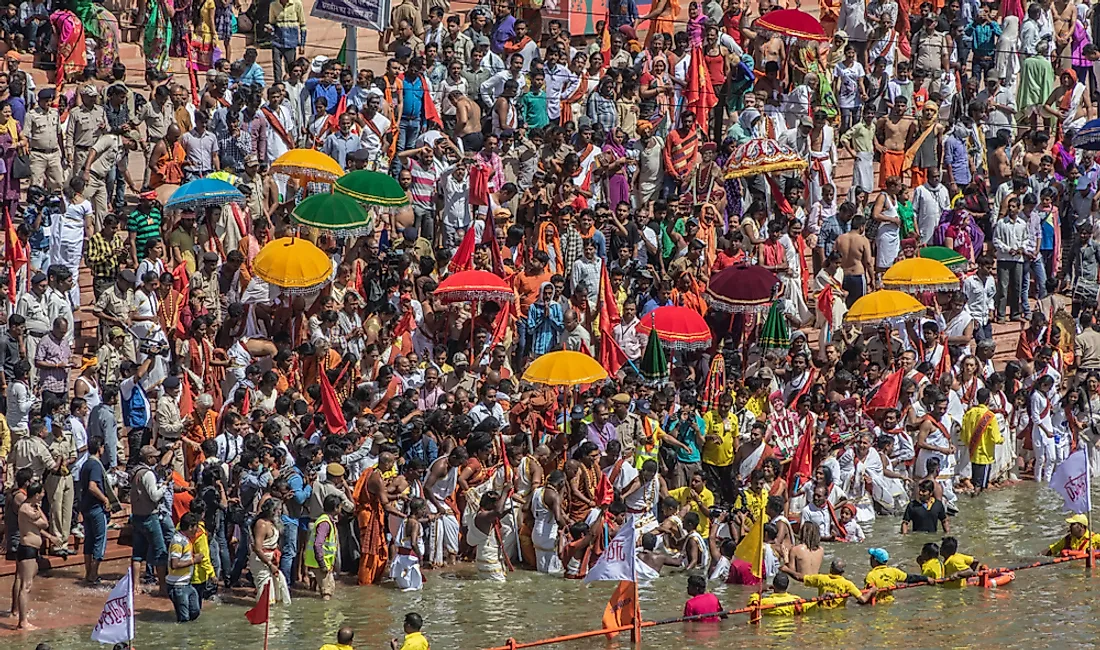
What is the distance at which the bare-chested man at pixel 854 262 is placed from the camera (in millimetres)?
32031

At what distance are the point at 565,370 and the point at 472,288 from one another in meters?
1.61

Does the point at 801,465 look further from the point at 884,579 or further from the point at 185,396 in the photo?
the point at 185,396

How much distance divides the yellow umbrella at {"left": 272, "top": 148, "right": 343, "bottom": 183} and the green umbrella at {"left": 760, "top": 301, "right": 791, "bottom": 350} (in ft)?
16.8

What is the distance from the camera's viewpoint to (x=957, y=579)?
2730 centimetres

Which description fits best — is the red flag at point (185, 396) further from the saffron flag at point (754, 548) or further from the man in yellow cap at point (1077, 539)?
the man in yellow cap at point (1077, 539)

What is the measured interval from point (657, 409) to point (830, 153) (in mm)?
6269

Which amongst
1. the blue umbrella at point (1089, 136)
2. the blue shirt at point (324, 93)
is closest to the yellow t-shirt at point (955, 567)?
the blue umbrella at point (1089, 136)

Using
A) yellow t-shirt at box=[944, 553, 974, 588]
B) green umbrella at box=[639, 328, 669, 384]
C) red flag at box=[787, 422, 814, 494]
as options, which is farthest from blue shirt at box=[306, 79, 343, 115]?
yellow t-shirt at box=[944, 553, 974, 588]

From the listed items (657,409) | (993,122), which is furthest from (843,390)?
(993,122)

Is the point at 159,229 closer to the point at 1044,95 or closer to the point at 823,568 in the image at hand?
the point at 823,568

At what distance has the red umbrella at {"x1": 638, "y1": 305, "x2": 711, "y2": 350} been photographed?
97.2 ft

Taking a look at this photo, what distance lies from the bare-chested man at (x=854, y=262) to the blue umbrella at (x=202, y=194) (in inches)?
301

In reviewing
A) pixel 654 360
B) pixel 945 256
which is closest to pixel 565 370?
pixel 654 360

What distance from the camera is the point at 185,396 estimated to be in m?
27.3
